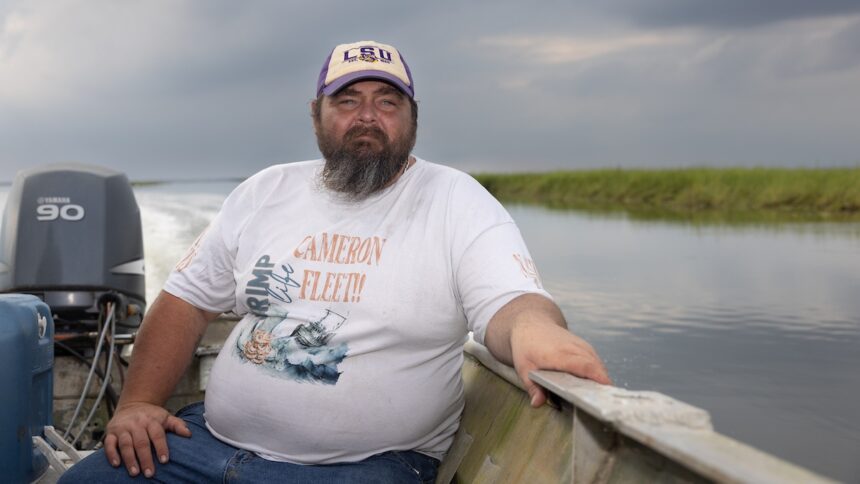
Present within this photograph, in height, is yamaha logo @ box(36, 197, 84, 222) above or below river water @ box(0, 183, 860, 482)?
above

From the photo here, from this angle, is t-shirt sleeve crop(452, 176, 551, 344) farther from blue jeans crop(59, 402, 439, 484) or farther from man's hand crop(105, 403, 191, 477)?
man's hand crop(105, 403, 191, 477)

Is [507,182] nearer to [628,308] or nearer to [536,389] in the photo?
[628,308]

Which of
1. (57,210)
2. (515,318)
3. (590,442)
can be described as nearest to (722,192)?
(57,210)

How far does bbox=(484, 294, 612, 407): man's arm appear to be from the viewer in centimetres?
157

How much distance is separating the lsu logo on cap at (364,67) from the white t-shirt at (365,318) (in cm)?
28

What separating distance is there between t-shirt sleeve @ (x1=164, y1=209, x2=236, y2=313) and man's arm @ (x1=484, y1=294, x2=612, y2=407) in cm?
84

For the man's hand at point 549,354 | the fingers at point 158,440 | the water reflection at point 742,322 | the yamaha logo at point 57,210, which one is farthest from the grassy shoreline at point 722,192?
the fingers at point 158,440

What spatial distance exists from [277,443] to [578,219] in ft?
87.9

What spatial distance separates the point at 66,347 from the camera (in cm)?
320

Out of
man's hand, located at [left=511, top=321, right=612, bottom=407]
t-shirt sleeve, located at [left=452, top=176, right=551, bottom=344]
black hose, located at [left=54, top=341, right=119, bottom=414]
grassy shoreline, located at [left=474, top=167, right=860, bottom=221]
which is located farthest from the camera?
grassy shoreline, located at [left=474, top=167, right=860, bottom=221]

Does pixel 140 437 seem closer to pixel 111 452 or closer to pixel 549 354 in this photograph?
pixel 111 452

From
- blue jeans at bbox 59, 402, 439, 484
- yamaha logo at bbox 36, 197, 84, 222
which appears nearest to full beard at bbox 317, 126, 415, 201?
blue jeans at bbox 59, 402, 439, 484

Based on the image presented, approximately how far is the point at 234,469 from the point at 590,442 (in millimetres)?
872

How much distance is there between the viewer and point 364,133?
85.6 inches
